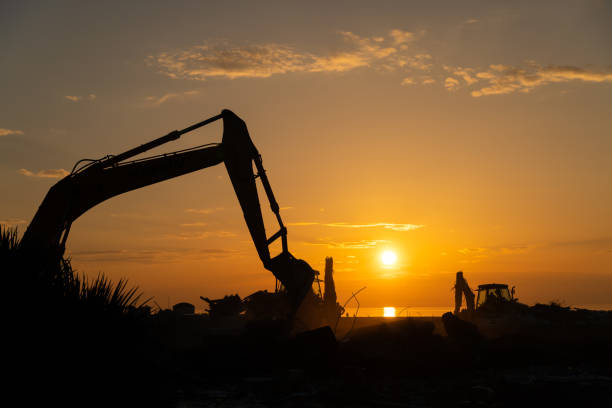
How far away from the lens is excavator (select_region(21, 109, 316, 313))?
15.2 m

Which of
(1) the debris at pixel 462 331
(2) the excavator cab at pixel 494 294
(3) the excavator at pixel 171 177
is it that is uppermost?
(3) the excavator at pixel 171 177

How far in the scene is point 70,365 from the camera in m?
10.0

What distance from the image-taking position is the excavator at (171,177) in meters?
15.2

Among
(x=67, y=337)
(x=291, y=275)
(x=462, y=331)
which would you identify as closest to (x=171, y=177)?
(x=291, y=275)

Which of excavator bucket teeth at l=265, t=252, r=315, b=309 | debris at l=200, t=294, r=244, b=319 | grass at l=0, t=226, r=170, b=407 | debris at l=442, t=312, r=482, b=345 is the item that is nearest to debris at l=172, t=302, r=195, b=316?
debris at l=200, t=294, r=244, b=319

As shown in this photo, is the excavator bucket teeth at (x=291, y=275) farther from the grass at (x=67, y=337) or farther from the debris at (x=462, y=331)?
the grass at (x=67, y=337)

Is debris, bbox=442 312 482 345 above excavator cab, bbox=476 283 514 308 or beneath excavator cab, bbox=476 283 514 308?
beneath

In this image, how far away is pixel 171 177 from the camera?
61.0 ft

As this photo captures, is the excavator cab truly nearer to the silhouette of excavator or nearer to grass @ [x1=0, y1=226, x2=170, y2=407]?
the silhouette of excavator

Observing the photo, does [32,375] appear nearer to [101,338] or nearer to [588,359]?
[101,338]

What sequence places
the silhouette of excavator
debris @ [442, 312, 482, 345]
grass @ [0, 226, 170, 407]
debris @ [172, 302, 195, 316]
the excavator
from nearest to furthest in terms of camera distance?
1. grass @ [0, 226, 170, 407]
2. the excavator
3. debris @ [442, 312, 482, 345]
4. the silhouette of excavator
5. debris @ [172, 302, 195, 316]

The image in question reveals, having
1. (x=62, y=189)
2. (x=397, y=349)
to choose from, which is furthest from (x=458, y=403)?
(x=62, y=189)

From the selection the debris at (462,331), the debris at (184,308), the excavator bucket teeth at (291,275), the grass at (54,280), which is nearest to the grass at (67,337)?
the grass at (54,280)

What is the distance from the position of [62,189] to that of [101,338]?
20.4 feet
